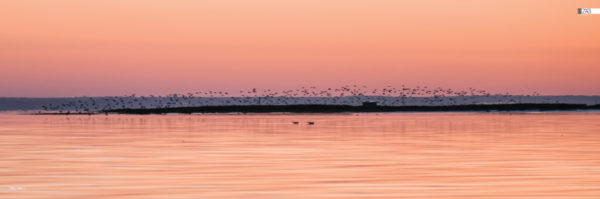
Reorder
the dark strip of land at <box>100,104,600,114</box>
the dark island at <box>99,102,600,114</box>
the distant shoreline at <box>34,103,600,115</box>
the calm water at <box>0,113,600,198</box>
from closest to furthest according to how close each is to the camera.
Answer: the calm water at <box>0,113,600,198</box>
the distant shoreline at <box>34,103,600,115</box>
the dark island at <box>99,102,600,114</box>
the dark strip of land at <box>100,104,600,114</box>

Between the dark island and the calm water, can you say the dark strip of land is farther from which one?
the calm water

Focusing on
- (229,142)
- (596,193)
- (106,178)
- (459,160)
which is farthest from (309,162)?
(229,142)

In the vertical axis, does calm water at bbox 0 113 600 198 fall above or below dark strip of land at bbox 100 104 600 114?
above

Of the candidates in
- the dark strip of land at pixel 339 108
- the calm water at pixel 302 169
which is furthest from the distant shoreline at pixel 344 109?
the calm water at pixel 302 169

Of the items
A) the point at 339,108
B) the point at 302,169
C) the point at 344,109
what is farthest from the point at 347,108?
the point at 302,169

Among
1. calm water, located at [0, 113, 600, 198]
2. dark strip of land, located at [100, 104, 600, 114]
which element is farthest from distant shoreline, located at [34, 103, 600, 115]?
calm water, located at [0, 113, 600, 198]

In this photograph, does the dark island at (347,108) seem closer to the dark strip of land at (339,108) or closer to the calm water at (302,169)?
the dark strip of land at (339,108)

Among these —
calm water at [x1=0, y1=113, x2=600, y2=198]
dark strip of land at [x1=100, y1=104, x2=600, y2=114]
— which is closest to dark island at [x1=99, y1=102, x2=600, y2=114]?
dark strip of land at [x1=100, y1=104, x2=600, y2=114]

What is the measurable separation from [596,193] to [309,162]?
11191 mm

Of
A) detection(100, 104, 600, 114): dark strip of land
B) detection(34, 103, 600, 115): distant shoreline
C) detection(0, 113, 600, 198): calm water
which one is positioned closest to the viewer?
detection(0, 113, 600, 198): calm water

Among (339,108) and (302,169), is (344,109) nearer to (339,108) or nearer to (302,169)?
(339,108)

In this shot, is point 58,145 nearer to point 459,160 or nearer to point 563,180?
point 459,160

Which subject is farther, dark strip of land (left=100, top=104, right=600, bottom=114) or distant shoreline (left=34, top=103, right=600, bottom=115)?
dark strip of land (left=100, top=104, right=600, bottom=114)

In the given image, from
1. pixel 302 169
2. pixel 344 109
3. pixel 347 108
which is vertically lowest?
pixel 344 109
